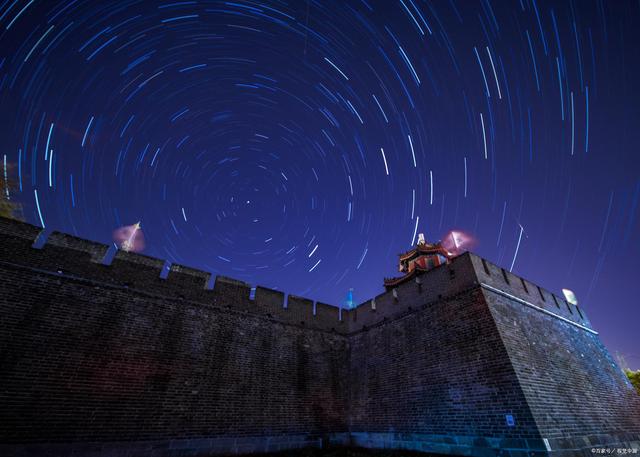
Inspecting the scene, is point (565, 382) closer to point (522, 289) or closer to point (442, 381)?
point (522, 289)

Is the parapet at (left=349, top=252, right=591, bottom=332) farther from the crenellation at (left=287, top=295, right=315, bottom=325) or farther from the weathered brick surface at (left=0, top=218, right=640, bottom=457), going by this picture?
the crenellation at (left=287, top=295, right=315, bottom=325)

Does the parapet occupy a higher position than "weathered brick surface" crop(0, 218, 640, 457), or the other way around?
the parapet

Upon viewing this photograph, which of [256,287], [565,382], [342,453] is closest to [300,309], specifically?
[256,287]

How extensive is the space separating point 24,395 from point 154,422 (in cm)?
316

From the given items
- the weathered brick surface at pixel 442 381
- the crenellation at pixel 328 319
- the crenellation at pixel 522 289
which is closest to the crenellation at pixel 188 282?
the crenellation at pixel 328 319

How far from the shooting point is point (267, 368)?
1095 centimetres

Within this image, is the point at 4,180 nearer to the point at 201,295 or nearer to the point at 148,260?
the point at 148,260

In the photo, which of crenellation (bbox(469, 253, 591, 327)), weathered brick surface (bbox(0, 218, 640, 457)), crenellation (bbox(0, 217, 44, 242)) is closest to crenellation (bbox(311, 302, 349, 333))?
weathered brick surface (bbox(0, 218, 640, 457))

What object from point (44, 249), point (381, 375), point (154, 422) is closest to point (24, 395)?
point (154, 422)

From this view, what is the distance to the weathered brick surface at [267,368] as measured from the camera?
725cm

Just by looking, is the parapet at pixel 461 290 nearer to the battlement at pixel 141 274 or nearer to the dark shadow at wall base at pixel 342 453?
the battlement at pixel 141 274

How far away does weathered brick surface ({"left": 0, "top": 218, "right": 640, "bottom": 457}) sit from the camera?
725 centimetres

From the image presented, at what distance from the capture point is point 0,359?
6988 mm

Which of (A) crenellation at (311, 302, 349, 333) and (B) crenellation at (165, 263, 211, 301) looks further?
(A) crenellation at (311, 302, 349, 333)
